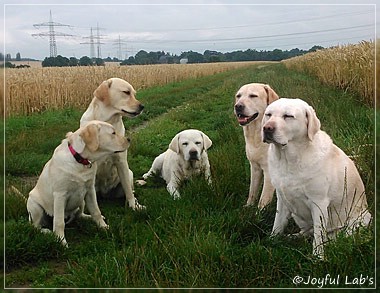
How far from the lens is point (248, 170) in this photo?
18.8 feet

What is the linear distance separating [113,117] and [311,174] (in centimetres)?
261

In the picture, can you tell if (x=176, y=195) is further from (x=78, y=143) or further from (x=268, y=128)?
(x=268, y=128)

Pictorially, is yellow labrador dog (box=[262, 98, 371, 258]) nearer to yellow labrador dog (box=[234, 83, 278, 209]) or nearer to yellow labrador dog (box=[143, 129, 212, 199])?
yellow labrador dog (box=[234, 83, 278, 209])

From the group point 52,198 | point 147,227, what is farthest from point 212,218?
point 52,198

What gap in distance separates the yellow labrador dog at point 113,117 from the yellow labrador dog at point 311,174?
6.59 feet

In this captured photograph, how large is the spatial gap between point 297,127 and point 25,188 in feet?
10.1

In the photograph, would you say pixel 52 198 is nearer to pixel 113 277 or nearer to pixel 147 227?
pixel 147 227

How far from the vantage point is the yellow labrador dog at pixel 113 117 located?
16.7 ft

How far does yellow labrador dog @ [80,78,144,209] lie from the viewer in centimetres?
508

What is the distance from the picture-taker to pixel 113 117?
5188 mm

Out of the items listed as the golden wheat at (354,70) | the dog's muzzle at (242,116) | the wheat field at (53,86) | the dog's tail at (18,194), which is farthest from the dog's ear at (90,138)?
the golden wheat at (354,70)

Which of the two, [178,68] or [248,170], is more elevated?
[178,68]

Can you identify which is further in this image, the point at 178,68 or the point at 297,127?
the point at 178,68

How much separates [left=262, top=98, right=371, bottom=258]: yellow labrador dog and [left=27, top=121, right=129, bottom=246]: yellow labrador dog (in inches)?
64.5
